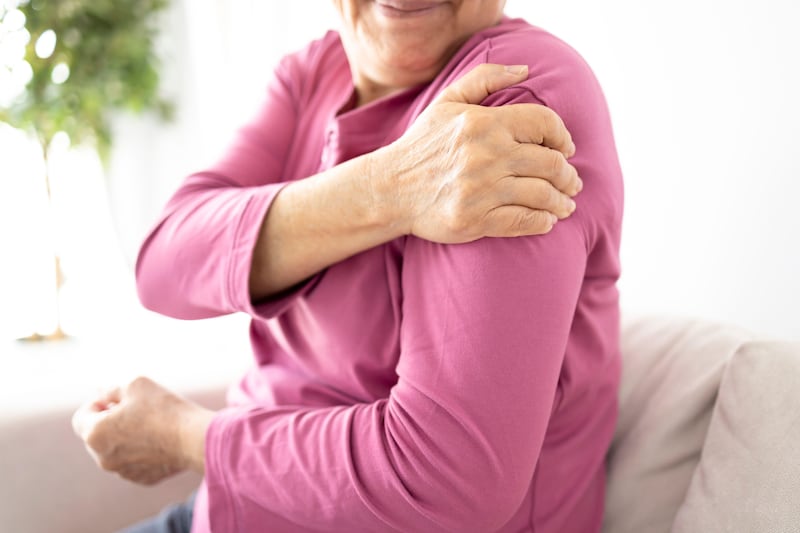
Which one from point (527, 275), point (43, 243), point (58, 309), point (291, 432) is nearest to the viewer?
point (527, 275)

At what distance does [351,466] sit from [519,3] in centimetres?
120

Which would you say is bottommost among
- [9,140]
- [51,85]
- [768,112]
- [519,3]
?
[9,140]

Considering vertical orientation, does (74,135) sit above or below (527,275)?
below

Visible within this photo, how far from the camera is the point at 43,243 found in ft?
8.28

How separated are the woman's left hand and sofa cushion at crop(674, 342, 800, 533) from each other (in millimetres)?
607

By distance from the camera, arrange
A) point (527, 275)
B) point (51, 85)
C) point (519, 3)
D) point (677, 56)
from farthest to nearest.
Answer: point (51, 85)
point (519, 3)
point (677, 56)
point (527, 275)

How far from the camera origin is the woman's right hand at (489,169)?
0.73m

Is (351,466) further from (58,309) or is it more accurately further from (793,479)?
(58,309)

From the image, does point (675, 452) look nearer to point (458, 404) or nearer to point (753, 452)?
point (753, 452)

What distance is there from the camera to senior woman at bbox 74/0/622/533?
741mm

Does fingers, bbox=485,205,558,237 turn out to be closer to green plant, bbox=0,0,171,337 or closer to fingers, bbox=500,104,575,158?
fingers, bbox=500,104,575,158

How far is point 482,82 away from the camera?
0.77 meters

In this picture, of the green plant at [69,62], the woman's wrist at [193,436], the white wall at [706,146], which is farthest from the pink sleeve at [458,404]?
the green plant at [69,62]

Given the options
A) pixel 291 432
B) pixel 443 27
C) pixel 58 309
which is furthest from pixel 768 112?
pixel 58 309
